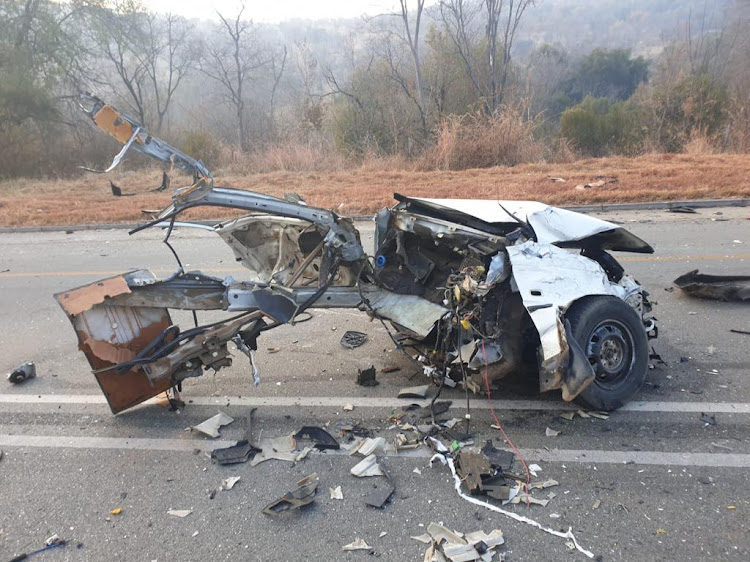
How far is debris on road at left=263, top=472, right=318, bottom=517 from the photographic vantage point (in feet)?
10.2

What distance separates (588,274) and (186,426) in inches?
123

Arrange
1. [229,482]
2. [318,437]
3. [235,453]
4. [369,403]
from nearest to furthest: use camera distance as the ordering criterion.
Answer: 1. [229,482]
2. [235,453]
3. [318,437]
4. [369,403]

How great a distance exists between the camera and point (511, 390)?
4332 mm

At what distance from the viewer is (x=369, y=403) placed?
13.9 ft

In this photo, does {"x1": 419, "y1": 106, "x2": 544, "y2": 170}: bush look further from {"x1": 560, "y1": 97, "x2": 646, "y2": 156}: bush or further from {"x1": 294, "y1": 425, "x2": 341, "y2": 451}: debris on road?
{"x1": 294, "y1": 425, "x2": 341, "y2": 451}: debris on road

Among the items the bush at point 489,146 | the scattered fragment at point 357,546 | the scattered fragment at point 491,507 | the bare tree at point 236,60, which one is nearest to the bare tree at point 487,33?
the bush at point 489,146

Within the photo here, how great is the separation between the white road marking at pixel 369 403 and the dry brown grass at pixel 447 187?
808 centimetres

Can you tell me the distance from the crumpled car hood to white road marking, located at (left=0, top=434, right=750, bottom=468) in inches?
60.5

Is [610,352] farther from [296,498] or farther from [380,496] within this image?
[296,498]

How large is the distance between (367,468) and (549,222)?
7.59ft

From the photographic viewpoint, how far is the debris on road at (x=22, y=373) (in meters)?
4.91

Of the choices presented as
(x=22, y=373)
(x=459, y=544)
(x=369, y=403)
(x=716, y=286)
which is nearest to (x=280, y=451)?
(x=369, y=403)

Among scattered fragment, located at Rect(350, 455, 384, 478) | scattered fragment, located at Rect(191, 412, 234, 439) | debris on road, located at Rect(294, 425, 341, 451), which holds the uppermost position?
scattered fragment, located at Rect(191, 412, 234, 439)

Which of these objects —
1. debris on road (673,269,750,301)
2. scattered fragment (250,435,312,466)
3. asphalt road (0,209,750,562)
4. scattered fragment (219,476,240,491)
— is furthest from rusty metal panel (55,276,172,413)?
debris on road (673,269,750,301)
